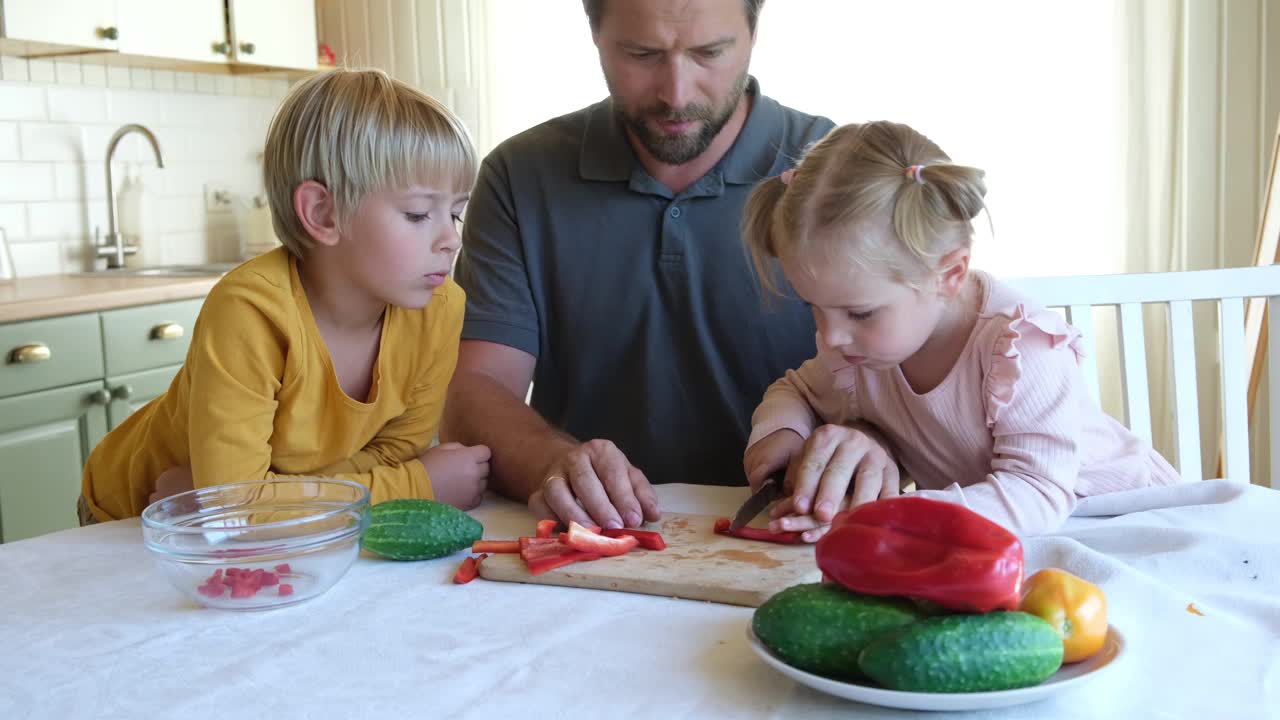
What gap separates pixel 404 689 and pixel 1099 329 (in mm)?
2890

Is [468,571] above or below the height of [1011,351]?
below

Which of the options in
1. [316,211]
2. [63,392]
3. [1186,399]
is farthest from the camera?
[63,392]

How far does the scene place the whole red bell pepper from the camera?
2.66ft

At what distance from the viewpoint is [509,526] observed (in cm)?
136

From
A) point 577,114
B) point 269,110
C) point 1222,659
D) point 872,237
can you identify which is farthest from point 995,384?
point 269,110

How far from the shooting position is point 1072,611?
836mm

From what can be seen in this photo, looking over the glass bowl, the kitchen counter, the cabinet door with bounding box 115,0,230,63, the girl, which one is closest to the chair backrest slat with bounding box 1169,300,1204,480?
the girl

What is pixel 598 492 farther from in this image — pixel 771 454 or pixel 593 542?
pixel 771 454

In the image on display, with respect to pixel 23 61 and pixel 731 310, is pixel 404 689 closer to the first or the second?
pixel 731 310

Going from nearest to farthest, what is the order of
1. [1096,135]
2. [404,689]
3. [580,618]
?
[404,689]
[580,618]
[1096,135]

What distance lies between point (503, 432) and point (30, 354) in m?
1.87

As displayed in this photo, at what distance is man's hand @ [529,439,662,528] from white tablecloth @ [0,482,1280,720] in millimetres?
155

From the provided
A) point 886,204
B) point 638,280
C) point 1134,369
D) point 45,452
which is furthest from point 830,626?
point 45,452

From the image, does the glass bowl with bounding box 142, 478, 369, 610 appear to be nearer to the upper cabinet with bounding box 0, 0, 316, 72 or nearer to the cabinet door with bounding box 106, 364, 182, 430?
the cabinet door with bounding box 106, 364, 182, 430
